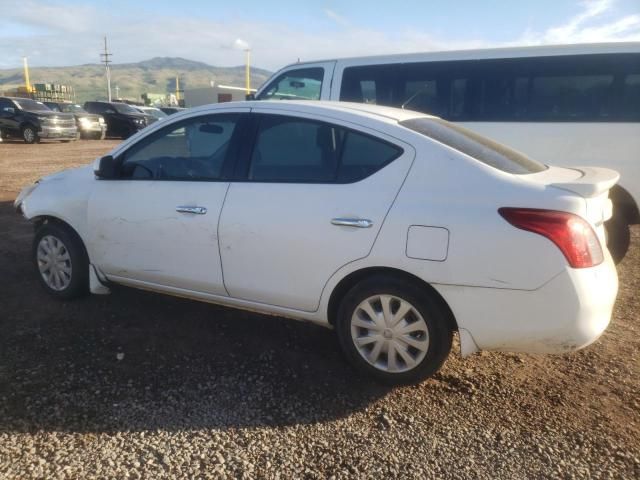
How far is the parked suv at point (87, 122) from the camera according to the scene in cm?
2367

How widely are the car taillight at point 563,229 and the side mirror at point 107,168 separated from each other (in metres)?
2.74

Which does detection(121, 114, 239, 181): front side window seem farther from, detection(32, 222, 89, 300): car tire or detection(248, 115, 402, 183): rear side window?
detection(32, 222, 89, 300): car tire

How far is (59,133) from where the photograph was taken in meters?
20.5

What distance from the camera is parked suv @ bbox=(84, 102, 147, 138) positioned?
25016 mm

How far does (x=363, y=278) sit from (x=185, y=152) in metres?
1.66

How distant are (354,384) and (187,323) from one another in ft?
4.77

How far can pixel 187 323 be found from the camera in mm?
3969

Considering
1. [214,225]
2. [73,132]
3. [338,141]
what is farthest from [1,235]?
[73,132]

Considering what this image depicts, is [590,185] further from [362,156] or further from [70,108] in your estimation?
[70,108]

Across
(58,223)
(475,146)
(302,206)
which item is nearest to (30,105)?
(58,223)

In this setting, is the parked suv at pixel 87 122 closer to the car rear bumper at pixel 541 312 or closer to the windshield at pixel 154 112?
the windshield at pixel 154 112

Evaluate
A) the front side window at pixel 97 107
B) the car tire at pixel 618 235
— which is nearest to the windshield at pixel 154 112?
the front side window at pixel 97 107

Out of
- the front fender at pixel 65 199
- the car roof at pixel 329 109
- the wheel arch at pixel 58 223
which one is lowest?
the wheel arch at pixel 58 223

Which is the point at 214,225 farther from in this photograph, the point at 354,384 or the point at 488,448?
the point at 488,448
